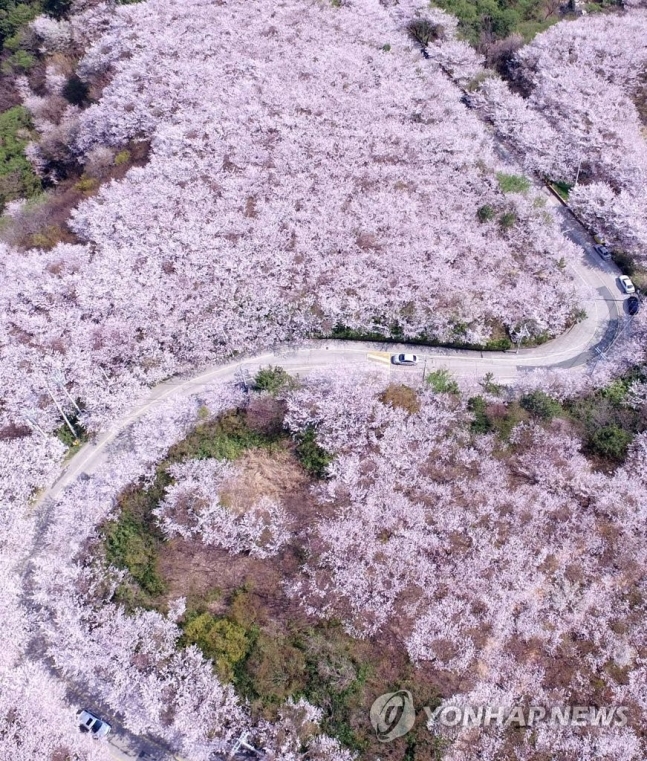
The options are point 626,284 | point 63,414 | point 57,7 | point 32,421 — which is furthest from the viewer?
point 57,7

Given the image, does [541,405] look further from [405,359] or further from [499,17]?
[499,17]

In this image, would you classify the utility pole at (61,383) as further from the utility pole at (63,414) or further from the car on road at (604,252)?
the car on road at (604,252)

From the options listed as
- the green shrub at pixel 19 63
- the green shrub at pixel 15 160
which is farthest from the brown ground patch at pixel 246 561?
the green shrub at pixel 19 63

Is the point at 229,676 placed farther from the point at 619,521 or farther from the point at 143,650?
the point at 619,521

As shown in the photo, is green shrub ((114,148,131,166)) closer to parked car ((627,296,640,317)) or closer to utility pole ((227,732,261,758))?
parked car ((627,296,640,317))

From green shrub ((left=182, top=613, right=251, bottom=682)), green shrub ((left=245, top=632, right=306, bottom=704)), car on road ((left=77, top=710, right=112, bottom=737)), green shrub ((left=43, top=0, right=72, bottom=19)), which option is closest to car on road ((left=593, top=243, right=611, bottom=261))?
green shrub ((left=245, top=632, right=306, bottom=704))

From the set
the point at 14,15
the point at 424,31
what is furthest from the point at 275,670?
the point at 14,15
